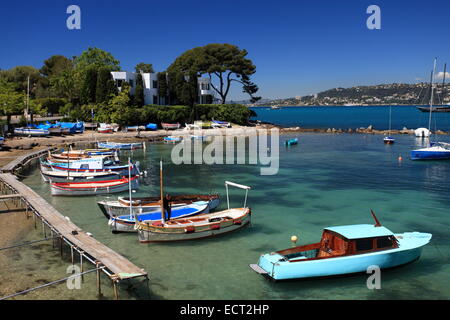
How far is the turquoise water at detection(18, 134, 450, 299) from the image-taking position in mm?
18703

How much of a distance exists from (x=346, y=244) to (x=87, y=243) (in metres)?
13.4

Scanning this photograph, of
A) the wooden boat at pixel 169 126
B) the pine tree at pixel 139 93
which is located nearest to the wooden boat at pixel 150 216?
the wooden boat at pixel 169 126

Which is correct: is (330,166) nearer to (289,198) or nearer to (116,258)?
(289,198)

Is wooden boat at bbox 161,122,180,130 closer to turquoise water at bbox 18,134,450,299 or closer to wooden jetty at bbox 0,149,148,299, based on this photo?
turquoise water at bbox 18,134,450,299

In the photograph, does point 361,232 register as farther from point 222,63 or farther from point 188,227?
point 222,63

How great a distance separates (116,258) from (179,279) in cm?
328

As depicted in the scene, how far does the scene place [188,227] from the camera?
24281mm

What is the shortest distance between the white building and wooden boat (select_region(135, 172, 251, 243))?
70.4 metres

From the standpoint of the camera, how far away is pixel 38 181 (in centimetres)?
4269

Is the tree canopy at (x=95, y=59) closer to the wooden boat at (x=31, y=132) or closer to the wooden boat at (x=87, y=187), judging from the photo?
the wooden boat at (x=31, y=132)

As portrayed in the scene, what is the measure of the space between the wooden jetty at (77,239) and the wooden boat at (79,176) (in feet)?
10.9

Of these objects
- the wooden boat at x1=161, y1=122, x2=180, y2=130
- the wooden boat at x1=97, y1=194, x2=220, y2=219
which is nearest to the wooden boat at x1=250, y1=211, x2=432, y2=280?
the wooden boat at x1=97, y1=194, x2=220, y2=219
